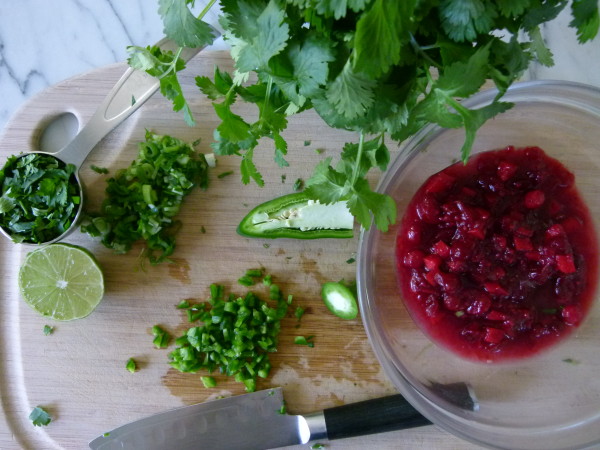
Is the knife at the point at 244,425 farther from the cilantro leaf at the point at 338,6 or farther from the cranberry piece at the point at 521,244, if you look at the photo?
the cilantro leaf at the point at 338,6

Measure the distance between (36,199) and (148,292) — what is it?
20.2 inches

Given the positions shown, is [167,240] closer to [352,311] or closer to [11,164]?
[11,164]

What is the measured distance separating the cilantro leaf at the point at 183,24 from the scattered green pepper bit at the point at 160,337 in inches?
40.6

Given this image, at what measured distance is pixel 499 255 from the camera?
5.43 feet

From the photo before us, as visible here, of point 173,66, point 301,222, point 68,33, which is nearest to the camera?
point 173,66

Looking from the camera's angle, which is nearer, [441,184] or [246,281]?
[441,184]

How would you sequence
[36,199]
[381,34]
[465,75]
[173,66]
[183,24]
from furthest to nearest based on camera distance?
[36,199] < [173,66] < [183,24] < [465,75] < [381,34]

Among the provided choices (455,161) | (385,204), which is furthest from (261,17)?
(455,161)

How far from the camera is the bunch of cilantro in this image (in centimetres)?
117

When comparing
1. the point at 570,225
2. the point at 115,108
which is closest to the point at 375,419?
the point at 570,225

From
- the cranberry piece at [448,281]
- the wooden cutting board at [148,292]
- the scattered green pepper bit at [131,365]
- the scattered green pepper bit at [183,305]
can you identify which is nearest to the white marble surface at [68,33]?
the wooden cutting board at [148,292]

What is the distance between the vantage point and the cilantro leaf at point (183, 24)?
55.1 inches

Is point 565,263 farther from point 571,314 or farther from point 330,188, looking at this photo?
point 330,188

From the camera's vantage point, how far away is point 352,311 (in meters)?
1.87
